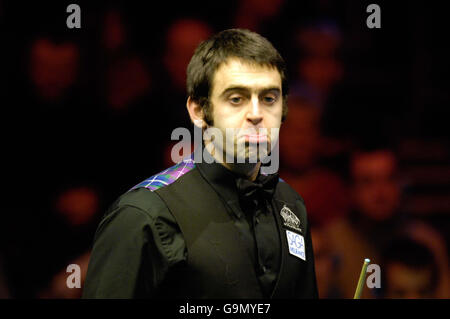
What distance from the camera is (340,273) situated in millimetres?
3355

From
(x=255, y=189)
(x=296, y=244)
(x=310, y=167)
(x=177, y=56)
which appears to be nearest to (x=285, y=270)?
(x=296, y=244)

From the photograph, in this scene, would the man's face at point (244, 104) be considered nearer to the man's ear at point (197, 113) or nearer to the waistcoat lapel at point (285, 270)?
the man's ear at point (197, 113)

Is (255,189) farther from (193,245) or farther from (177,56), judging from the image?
(177,56)

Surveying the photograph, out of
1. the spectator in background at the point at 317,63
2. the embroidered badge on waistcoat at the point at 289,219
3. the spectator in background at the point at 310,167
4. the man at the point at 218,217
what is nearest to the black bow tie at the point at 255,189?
the man at the point at 218,217

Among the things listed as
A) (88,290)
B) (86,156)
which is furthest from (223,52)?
(86,156)

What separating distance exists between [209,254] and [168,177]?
0.30m

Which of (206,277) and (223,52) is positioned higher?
(223,52)

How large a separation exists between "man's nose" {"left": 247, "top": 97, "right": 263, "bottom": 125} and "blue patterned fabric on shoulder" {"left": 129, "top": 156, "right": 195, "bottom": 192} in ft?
0.95

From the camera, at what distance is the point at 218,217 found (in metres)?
1.71

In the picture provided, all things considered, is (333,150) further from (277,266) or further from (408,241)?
(277,266)

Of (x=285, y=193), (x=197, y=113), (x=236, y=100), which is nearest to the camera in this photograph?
(x=236, y=100)

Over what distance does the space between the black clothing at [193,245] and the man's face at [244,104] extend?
14cm

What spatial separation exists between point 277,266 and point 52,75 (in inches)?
78.8

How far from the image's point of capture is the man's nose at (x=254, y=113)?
1683 mm
